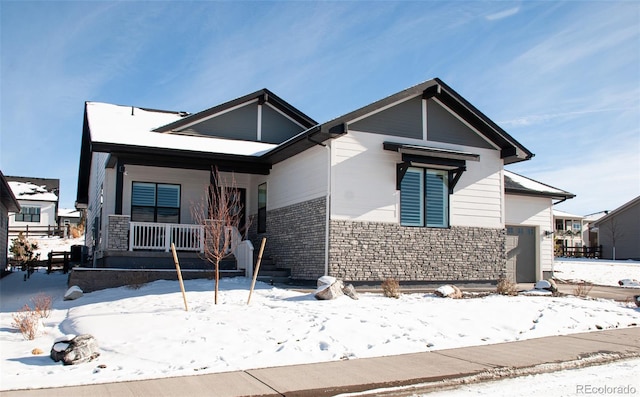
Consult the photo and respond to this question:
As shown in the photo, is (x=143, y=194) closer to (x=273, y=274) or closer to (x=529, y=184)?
(x=273, y=274)

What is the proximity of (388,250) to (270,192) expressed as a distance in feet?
16.8

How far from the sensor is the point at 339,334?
9258mm

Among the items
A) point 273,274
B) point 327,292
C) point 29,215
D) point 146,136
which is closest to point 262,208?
point 273,274

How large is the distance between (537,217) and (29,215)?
46243 millimetres

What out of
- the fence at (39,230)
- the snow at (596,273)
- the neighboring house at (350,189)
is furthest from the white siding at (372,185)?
the fence at (39,230)

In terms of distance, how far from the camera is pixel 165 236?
1742 centimetres

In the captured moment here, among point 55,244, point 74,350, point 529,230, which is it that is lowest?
point 74,350

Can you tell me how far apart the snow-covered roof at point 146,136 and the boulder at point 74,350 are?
30.7 feet

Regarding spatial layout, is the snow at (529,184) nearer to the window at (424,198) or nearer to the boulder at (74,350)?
the window at (424,198)

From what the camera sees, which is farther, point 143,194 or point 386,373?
point 143,194

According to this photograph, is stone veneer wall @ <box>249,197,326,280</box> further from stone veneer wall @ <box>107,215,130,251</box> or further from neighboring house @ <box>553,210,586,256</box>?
neighboring house @ <box>553,210,586,256</box>

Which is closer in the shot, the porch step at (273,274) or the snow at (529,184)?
the porch step at (273,274)

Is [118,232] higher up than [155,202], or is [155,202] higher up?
[155,202]
